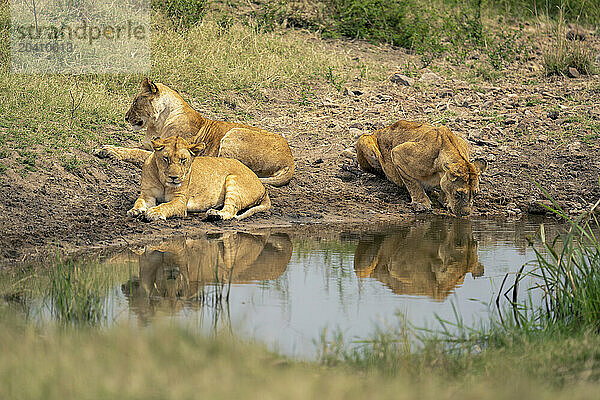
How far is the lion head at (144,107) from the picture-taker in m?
11.0

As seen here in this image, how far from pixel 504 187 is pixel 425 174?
4.58 feet

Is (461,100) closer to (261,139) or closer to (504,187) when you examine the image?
(504,187)

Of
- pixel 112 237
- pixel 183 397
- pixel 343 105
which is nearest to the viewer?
pixel 183 397

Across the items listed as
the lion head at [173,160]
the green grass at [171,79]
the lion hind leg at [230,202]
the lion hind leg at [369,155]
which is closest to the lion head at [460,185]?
the lion hind leg at [369,155]

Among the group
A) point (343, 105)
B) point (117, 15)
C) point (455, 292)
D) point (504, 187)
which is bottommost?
point (455, 292)

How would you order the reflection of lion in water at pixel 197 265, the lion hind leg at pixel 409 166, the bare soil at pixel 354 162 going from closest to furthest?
the reflection of lion in water at pixel 197 265
the bare soil at pixel 354 162
the lion hind leg at pixel 409 166

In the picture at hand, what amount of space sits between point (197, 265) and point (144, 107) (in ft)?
15.2

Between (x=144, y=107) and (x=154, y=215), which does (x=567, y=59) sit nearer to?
(x=144, y=107)

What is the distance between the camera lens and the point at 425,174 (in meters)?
10.0

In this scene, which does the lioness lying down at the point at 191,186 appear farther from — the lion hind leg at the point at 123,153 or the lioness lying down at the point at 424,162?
the lioness lying down at the point at 424,162

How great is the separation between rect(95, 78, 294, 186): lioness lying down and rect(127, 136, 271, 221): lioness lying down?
3.09ft

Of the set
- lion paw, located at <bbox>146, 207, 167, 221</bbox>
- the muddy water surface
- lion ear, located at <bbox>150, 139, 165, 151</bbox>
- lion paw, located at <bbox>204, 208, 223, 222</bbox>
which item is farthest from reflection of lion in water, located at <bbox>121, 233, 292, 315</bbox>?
lion ear, located at <bbox>150, 139, 165, 151</bbox>

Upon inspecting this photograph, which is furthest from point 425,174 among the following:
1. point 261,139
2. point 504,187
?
point 261,139

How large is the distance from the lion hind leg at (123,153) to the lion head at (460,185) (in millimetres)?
3805
